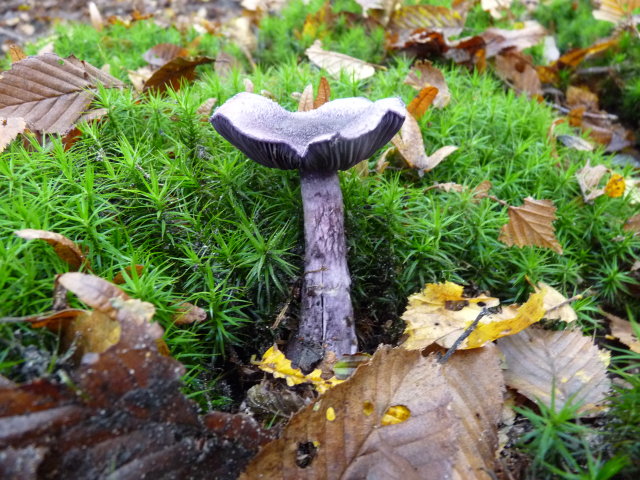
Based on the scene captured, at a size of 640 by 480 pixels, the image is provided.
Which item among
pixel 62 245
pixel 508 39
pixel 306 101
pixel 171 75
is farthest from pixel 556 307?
pixel 508 39

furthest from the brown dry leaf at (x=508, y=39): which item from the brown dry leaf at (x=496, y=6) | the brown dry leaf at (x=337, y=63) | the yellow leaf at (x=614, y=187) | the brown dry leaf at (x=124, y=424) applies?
the brown dry leaf at (x=124, y=424)

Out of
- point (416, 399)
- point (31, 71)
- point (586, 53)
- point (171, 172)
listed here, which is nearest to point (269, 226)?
point (171, 172)

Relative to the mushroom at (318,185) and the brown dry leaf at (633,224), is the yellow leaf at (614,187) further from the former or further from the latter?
the mushroom at (318,185)

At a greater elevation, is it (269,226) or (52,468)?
(52,468)

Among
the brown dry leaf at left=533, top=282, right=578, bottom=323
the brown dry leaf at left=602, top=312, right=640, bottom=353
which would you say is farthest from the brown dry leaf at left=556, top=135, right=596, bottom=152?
the brown dry leaf at left=533, top=282, right=578, bottom=323

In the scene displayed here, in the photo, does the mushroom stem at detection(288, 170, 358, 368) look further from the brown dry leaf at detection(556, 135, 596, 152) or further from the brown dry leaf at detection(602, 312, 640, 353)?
the brown dry leaf at detection(556, 135, 596, 152)

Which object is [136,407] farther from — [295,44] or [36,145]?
[295,44]

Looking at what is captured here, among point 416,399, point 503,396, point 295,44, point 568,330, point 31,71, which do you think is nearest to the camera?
point 416,399
